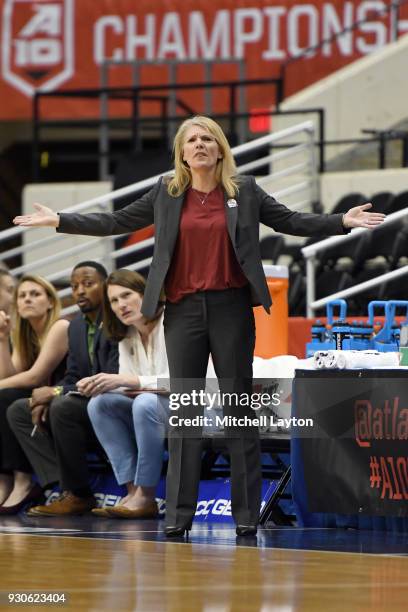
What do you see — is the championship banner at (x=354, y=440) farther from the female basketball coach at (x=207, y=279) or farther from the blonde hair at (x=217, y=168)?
the blonde hair at (x=217, y=168)

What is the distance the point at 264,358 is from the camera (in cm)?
761

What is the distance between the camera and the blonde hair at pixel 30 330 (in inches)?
309

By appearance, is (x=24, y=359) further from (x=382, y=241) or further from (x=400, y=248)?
(x=382, y=241)

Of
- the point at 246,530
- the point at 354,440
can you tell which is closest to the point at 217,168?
the point at 354,440

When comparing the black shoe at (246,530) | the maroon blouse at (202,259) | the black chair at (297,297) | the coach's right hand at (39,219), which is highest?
the coach's right hand at (39,219)

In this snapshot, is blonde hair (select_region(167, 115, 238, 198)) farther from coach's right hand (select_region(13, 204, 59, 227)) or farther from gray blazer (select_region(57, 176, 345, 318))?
coach's right hand (select_region(13, 204, 59, 227))

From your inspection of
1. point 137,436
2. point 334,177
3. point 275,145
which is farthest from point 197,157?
point 275,145

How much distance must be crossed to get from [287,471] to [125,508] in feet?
2.73

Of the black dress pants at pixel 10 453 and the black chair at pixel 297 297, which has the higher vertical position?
the black chair at pixel 297 297

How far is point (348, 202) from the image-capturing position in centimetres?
1084

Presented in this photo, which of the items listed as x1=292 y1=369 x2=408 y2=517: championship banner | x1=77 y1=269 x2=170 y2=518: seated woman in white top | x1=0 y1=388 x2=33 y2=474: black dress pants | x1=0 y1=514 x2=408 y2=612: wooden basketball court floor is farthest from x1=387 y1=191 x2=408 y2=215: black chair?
x1=0 y1=514 x2=408 y2=612: wooden basketball court floor

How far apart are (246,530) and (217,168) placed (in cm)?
149

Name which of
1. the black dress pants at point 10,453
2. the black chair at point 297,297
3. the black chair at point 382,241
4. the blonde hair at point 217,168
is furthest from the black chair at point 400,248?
the blonde hair at point 217,168

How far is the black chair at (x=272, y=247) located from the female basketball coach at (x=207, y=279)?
15.4 feet
